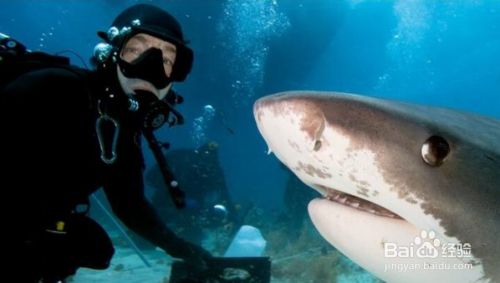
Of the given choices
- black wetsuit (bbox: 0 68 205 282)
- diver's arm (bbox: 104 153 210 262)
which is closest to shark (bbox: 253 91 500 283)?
black wetsuit (bbox: 0 68 205 282)

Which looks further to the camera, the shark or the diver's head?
the diver's head

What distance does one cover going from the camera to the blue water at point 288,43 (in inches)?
1041

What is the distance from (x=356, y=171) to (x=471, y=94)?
286 feet

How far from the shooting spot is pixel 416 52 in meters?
63.1

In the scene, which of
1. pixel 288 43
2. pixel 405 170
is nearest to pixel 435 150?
pixel 405 170

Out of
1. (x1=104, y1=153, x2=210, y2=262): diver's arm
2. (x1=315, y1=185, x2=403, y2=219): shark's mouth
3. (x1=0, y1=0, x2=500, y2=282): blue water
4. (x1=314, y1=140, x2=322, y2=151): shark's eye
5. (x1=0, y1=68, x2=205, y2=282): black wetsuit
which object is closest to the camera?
(x1=314, y1=140, x2=322, y2=151): shark's eye

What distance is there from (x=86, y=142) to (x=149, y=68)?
2.84 ft

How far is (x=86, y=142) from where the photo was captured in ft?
8.81

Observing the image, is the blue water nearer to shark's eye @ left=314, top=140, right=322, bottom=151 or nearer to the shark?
the shark

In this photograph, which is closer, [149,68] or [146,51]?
[149,68]

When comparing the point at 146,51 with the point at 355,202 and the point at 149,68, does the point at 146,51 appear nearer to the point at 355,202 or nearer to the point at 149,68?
the point at 149,68

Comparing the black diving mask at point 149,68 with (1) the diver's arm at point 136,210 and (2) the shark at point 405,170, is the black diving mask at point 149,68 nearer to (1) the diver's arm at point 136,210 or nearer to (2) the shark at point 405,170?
(1) the diver's arm at point 136,210

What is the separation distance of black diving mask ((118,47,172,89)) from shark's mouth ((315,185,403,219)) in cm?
208

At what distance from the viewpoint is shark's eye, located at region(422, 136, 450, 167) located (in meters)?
1.36
